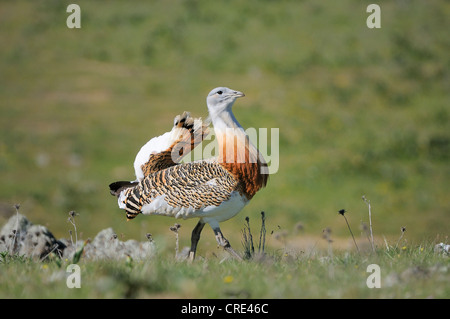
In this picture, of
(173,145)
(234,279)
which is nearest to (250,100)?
(173,145)

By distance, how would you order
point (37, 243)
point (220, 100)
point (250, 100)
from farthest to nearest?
point (250, 100) < point (37, 243) < point (220, 100)

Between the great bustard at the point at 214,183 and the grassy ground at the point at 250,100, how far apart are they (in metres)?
4.88

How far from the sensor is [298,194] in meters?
14.0

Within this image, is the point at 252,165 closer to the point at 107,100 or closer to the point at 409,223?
the point at 409,223

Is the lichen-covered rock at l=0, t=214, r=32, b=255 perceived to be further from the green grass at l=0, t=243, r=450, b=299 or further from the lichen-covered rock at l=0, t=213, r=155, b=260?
the green grass at l=0, t=243, r=450, b=299

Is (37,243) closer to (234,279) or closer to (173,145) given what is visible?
(173,145)

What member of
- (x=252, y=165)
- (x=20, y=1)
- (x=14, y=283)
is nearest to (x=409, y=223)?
(x=252, y=165)

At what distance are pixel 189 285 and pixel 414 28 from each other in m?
19.2

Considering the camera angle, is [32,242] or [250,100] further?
[250,100]

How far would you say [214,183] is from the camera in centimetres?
538

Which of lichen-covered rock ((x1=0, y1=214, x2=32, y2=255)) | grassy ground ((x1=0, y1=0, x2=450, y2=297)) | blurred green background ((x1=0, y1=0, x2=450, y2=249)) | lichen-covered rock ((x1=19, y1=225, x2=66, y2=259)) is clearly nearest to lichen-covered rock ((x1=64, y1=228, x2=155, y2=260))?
lichen-covered rock ((x1=19, y1=225, x2=66, y2=259))

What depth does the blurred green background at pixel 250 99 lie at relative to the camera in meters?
13.4

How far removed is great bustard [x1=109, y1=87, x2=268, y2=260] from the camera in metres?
5.35

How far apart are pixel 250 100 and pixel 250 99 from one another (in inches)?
4.0
